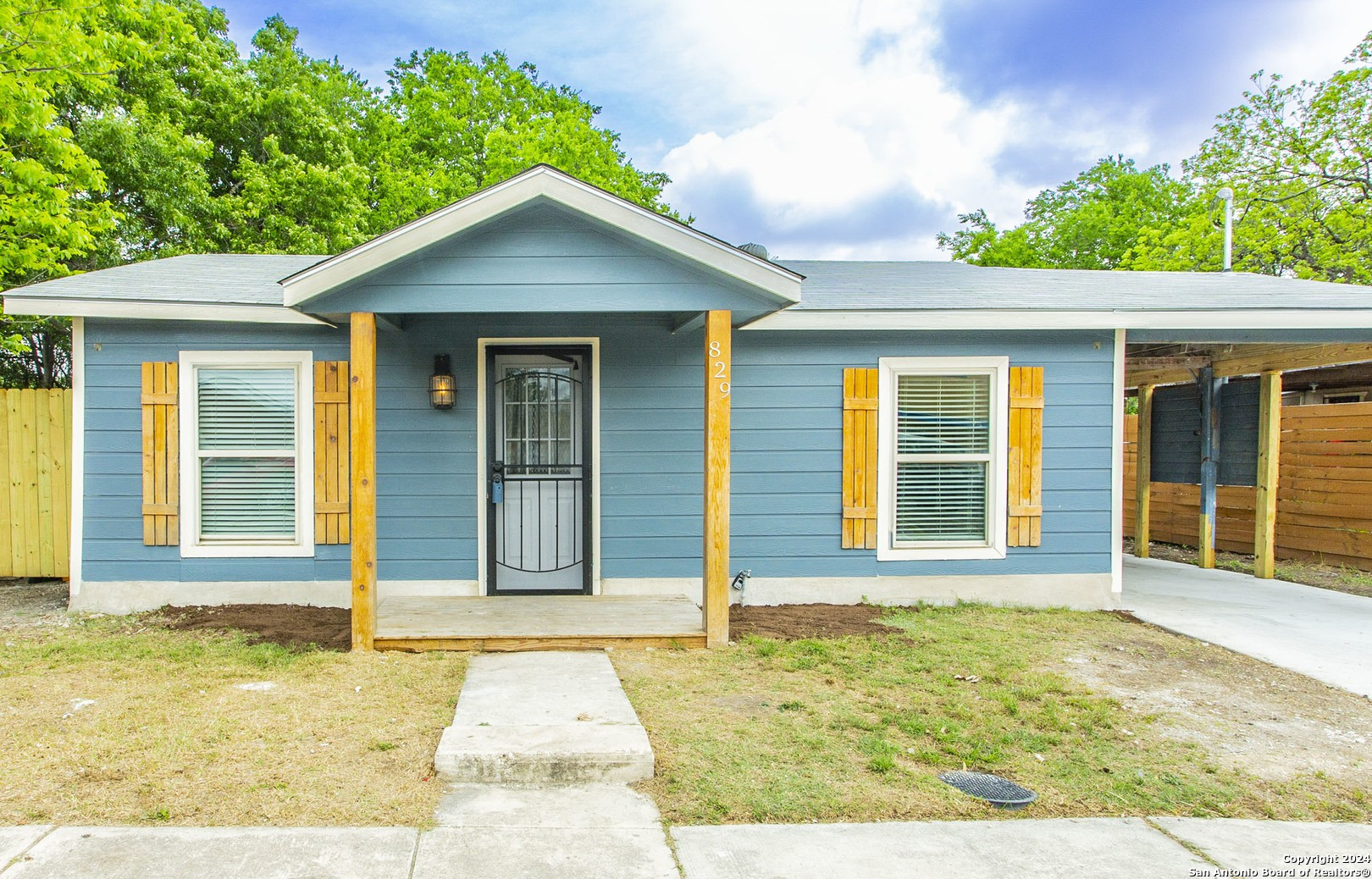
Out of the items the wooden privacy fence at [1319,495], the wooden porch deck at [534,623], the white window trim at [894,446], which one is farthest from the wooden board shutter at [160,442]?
the wooden privacy fence at [1319,495]

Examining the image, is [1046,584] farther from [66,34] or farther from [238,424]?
[66,34]

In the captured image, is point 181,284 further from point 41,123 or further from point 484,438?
point 41,123

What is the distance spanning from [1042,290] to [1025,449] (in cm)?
140

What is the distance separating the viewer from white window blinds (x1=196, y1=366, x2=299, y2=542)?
19.5ft

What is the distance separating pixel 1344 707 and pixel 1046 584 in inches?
89.3

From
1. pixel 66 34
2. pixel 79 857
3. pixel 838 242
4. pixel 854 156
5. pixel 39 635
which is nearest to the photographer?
pixel 79 857

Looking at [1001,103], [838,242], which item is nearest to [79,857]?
[1001,103]

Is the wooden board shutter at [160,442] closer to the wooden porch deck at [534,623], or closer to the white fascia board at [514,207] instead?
the wooden porch deck at [534,623]

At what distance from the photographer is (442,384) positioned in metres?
5.87

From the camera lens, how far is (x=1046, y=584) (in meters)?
6.31

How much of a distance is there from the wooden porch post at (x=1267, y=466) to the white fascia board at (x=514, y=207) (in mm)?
5593

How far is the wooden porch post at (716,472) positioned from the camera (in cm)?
489

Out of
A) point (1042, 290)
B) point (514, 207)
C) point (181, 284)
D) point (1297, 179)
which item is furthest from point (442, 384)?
point (1297, 179)

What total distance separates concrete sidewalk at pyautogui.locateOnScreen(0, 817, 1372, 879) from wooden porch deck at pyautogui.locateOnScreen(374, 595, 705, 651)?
2084 millimetres
